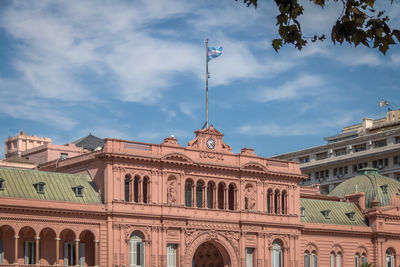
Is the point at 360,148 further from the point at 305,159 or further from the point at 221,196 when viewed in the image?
the point at 221,196

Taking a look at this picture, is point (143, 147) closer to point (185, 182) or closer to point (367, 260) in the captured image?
point (185, 182)

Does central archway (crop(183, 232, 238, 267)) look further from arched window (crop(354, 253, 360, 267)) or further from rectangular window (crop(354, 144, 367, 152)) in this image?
rectangular window (crop(354, 144, 367, 152))

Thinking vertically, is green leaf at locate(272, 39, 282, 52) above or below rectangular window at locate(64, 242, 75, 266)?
above

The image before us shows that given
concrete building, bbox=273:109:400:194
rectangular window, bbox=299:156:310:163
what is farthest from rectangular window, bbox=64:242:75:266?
rectangular window, bbox=299:156:310:163

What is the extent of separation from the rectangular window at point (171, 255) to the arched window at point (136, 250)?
10.4ft

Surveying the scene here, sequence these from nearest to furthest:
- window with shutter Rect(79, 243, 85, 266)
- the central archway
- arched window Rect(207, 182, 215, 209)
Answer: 1. window with shutter Rect(79, 243, 85, 266)
2. the central archway
3. arched window Rect(207, 182, 215, 209)

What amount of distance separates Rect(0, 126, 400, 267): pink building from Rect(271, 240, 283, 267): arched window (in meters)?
0.11

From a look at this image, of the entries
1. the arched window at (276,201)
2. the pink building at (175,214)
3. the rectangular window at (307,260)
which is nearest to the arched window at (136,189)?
the pink building at (175,214)

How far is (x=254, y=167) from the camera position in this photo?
95.1m

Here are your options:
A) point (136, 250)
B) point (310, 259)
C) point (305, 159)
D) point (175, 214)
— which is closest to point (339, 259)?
point (310, 259)

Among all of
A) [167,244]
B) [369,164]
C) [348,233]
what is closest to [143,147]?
[167,244]

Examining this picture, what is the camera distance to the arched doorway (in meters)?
92.6

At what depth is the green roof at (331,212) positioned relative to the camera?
105 m

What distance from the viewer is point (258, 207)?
95125 mm
